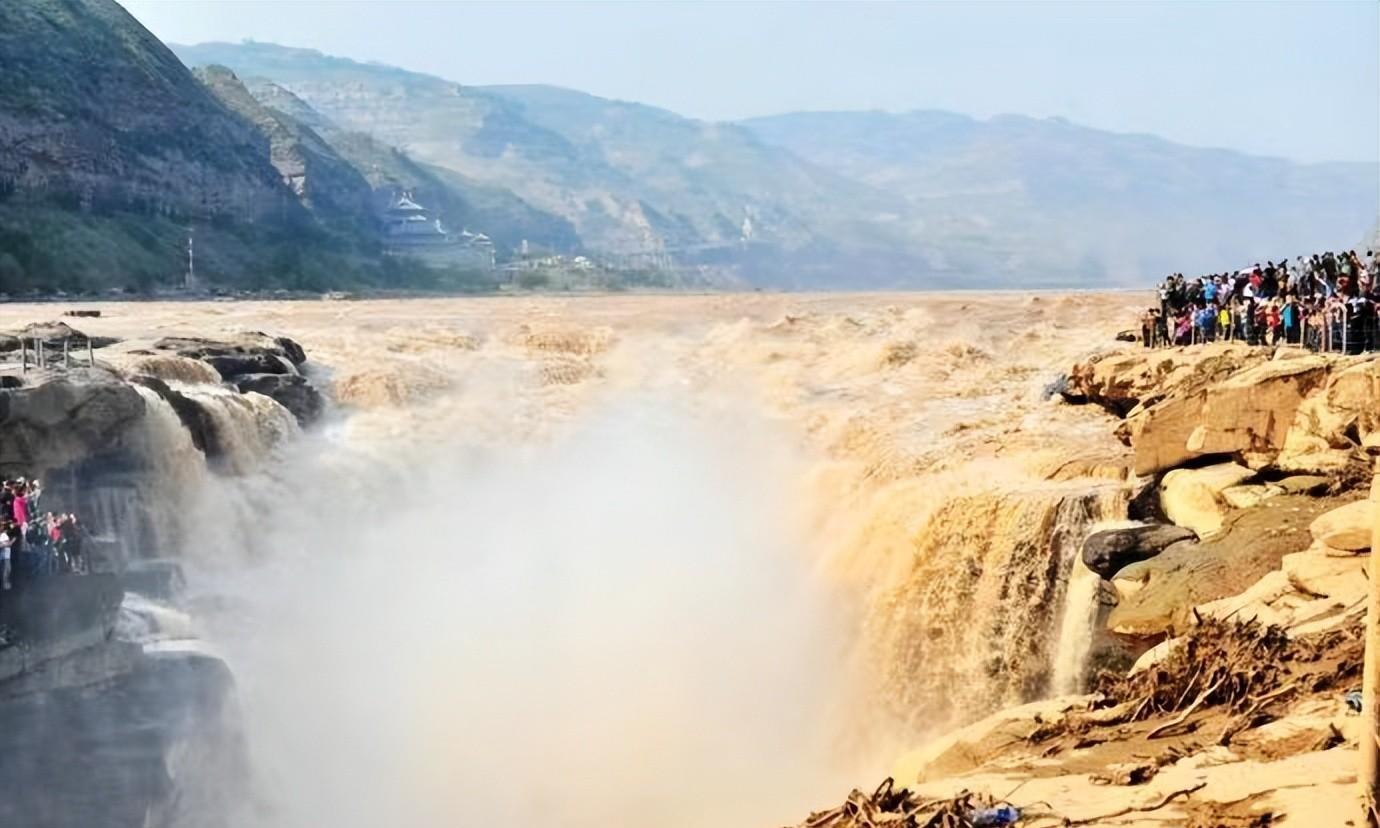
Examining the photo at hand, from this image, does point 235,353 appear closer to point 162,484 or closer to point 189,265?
point 162,484

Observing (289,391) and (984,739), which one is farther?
(289,391)

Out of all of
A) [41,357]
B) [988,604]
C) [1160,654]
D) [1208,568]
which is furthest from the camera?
[41,357]

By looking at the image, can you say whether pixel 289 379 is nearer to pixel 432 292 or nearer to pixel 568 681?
pixel 568 681

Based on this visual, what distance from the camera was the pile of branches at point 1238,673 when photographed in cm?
961

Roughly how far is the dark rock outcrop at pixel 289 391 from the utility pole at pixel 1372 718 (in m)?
21.7

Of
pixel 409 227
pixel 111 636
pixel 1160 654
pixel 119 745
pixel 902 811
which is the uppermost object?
pixel 409 227

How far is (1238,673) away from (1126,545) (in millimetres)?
5079

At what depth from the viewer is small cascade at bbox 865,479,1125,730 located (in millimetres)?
15867

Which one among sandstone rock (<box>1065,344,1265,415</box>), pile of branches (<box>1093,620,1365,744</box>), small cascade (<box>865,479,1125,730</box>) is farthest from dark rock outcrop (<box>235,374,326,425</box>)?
pile of branches (<box>1093,620,1365,744</box>)

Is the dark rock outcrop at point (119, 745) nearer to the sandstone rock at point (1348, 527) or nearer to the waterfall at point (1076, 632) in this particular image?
the waterfall at point (1076, 632)

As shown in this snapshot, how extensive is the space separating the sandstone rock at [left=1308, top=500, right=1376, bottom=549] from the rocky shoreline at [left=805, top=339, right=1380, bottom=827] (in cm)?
2

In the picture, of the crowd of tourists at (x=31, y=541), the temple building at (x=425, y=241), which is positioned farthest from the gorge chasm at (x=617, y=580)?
the temple building at (x=425, y=241)

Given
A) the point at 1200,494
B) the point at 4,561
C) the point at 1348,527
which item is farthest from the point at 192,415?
the point at 1348,527

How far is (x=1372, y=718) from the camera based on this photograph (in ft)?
22.8
